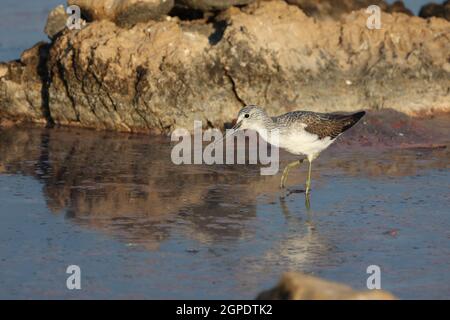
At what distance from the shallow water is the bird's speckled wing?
0.47 meters

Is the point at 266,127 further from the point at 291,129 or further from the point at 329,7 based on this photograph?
the point at 329,7

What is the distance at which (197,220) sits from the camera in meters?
9.38

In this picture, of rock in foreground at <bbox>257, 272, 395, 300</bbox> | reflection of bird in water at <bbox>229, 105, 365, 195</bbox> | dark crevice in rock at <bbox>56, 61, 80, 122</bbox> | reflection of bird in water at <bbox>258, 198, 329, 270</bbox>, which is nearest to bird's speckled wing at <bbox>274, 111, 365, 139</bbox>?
reflection of bird in water at <bbox>229, 105, 365, 195</bbox>

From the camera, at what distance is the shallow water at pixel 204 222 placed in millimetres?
7773

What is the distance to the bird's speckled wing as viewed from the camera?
10688mm

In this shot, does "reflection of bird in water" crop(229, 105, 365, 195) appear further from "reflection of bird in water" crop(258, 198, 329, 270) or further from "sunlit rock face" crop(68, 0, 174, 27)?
"sunlit rock face" crop(68, 0, 174, 27)

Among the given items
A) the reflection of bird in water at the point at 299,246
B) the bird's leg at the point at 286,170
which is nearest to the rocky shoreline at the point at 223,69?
the bird's leg at the point at 286,170

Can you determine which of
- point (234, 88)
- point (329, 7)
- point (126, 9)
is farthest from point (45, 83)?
point (329, 7)

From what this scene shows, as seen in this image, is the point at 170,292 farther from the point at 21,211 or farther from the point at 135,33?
the point at 135,33

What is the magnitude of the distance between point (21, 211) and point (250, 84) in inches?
158

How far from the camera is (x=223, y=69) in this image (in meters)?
12.8

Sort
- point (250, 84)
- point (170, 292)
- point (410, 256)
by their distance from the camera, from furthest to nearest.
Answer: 1. point (250, 84)
2. point (410, 256)
3. point (170, 292)

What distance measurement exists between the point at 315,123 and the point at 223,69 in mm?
2295

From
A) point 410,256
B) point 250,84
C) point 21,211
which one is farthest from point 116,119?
point 410,256
